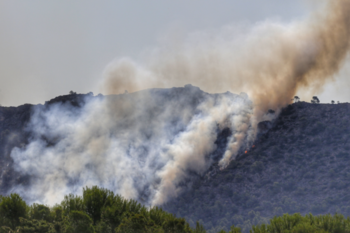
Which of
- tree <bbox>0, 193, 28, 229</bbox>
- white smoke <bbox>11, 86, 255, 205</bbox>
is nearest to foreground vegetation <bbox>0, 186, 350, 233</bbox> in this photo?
tree <bbox>0, 193, 28, 229</bbox>

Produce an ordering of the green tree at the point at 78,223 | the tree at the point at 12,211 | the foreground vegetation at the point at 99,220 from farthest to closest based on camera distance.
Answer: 1. the foreground vegetation at the point at 99,220
2. the green tree at the point at 78,223
3. the tree at the point at 12,211

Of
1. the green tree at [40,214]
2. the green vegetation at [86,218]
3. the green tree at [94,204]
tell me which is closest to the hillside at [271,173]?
the green vegetation at [86,218]

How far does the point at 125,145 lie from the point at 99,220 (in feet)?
417

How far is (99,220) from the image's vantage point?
48438mm

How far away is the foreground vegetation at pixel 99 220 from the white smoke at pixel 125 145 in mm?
97812

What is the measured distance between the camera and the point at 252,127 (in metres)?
182

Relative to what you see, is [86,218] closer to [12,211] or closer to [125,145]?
[12,211]

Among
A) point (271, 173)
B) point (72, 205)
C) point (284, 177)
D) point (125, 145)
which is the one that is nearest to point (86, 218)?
point (72, 205)

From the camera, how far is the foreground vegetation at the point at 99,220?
44469 mm

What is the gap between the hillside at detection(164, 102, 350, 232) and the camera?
440 ft

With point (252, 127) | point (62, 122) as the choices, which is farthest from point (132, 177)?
point (252, 127)

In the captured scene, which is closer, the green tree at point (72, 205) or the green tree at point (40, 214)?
the green tree at point (40, 214)

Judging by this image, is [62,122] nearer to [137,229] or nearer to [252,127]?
[252,127]

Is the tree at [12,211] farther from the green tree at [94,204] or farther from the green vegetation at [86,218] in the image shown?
the green tree at [94,204]
